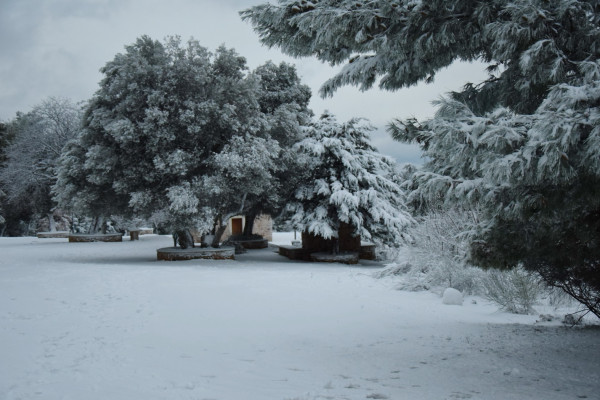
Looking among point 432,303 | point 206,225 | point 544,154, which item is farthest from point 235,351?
point 206,225

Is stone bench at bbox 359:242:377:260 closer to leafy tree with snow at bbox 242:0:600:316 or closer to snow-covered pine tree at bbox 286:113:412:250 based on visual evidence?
snow-covered pine tree at bbox 286:113:412:250

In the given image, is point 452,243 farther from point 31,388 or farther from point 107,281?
point 31,388

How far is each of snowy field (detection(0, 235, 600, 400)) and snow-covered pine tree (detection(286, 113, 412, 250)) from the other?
6907 millimetres

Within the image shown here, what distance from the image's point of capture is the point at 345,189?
16.6 meters

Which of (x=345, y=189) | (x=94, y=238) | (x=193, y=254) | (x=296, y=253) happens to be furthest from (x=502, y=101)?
(x=94, y=238)

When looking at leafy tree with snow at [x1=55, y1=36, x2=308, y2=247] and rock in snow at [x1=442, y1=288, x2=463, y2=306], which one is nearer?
rock in snow at [x1=442, y1=288, x2=463, y2=306]

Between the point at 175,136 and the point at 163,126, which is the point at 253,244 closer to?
the point at 175,136

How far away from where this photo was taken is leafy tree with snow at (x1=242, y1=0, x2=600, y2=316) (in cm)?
286

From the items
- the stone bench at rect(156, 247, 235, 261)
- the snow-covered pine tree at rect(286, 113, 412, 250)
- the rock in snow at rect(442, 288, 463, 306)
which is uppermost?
the snow-covered pine tree at rect(286, 113, 412, 250)

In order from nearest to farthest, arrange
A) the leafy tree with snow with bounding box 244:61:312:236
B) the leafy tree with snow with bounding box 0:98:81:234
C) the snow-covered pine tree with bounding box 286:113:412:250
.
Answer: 1. the leafy tree with snow with bounding box 244:61:312:236
2. the snow-covered pine tree with bounding box 286:113:412:250
3. the leafy tree with snow with bounding box 0:98:81:234

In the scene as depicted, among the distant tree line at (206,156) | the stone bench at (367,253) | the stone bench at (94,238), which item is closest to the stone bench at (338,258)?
the distant tree line at (206,156)

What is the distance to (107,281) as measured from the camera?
1005cm

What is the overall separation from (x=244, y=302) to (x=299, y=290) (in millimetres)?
1819

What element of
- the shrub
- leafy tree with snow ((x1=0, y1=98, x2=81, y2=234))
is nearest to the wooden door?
leafy tree with snow ((x1=0, y1=98, x2=81, y2=234))
